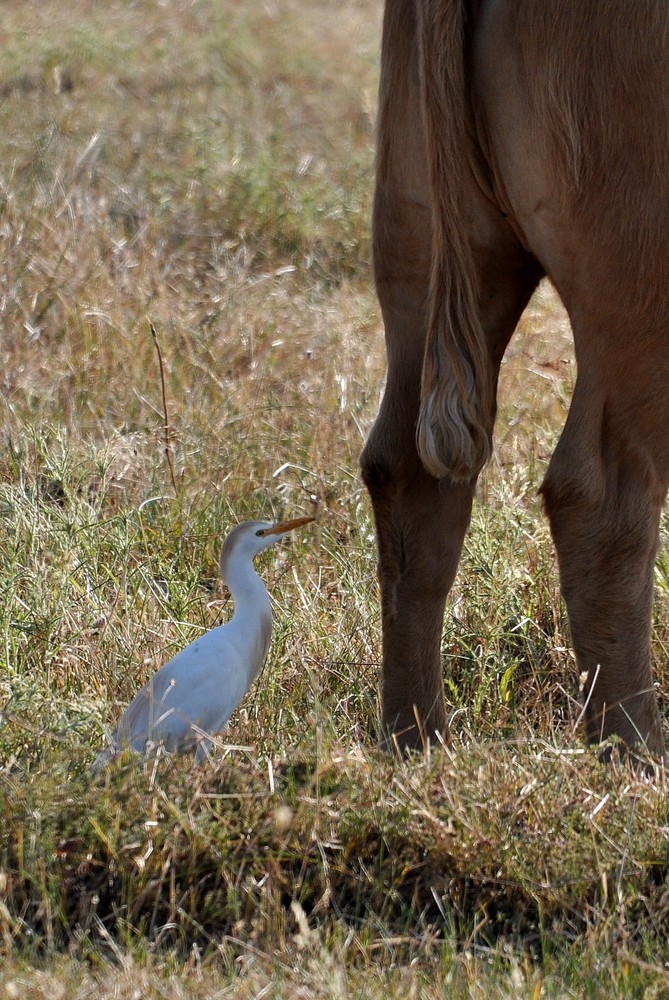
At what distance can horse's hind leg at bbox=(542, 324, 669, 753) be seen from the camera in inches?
96.0

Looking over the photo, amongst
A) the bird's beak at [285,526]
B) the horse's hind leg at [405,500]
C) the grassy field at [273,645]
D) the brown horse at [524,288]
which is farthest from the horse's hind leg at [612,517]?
the bird's beak at [285,526]

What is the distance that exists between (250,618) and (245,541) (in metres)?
0.22

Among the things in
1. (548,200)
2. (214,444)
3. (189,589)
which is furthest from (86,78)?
(548,200)

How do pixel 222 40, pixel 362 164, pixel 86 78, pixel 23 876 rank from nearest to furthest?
pixel 23 876, pixel 362 164, pixel 86 78, pixel 222 40

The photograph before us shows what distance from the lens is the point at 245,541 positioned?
300 centimetres

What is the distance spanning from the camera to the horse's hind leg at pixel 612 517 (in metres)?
2.44

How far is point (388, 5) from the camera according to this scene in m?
2.76

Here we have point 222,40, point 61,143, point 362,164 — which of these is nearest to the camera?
point 61,143

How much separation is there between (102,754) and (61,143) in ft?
14.3

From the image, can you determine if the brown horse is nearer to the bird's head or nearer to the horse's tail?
Answer: the horse's tail

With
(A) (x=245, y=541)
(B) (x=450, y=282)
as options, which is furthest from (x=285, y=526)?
(B) (x=450, y=282)

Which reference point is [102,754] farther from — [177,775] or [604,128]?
[604,128]

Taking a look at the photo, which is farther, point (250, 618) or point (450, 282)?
point (250, 618)

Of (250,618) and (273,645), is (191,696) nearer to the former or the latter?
(250,618)
